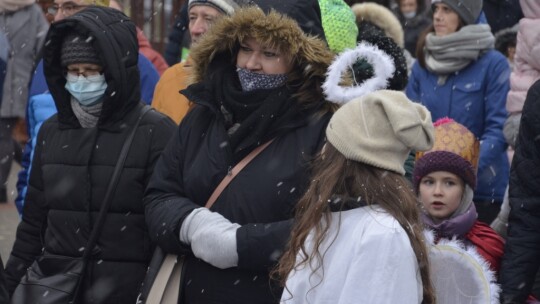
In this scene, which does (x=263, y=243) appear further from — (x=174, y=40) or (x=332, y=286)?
(x=174, y=40)

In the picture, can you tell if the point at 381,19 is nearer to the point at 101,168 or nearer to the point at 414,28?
the point at 414,28

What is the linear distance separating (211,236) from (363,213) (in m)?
0.94

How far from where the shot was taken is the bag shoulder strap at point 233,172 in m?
4.89

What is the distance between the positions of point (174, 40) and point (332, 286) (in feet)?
22.3

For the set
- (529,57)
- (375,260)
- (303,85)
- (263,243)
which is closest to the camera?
(375,260)

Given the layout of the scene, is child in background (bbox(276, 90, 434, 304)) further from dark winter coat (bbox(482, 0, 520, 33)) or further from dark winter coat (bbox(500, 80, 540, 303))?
dark winter coat (bbox(482, 0, 520, 33))

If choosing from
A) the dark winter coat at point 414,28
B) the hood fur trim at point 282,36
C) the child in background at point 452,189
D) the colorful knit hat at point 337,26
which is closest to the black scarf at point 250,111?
the hood fur trim at point 282,36

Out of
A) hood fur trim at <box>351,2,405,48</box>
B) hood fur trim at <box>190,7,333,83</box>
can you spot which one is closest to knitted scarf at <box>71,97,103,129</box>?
hood fur trim at <box>190,7,333,83</box>

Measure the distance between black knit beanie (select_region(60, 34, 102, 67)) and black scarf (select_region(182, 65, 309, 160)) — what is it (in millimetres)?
686

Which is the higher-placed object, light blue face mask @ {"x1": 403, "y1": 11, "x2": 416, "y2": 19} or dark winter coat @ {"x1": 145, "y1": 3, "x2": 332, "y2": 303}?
dark winter coat @ {"x1": 145, "y1": 3, "x2": 332, "y2": 303}

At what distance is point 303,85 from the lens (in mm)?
4980

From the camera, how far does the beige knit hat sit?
3998 mm

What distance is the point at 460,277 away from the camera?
5.09m

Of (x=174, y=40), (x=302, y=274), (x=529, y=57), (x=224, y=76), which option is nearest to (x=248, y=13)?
(x=224, y=76)
